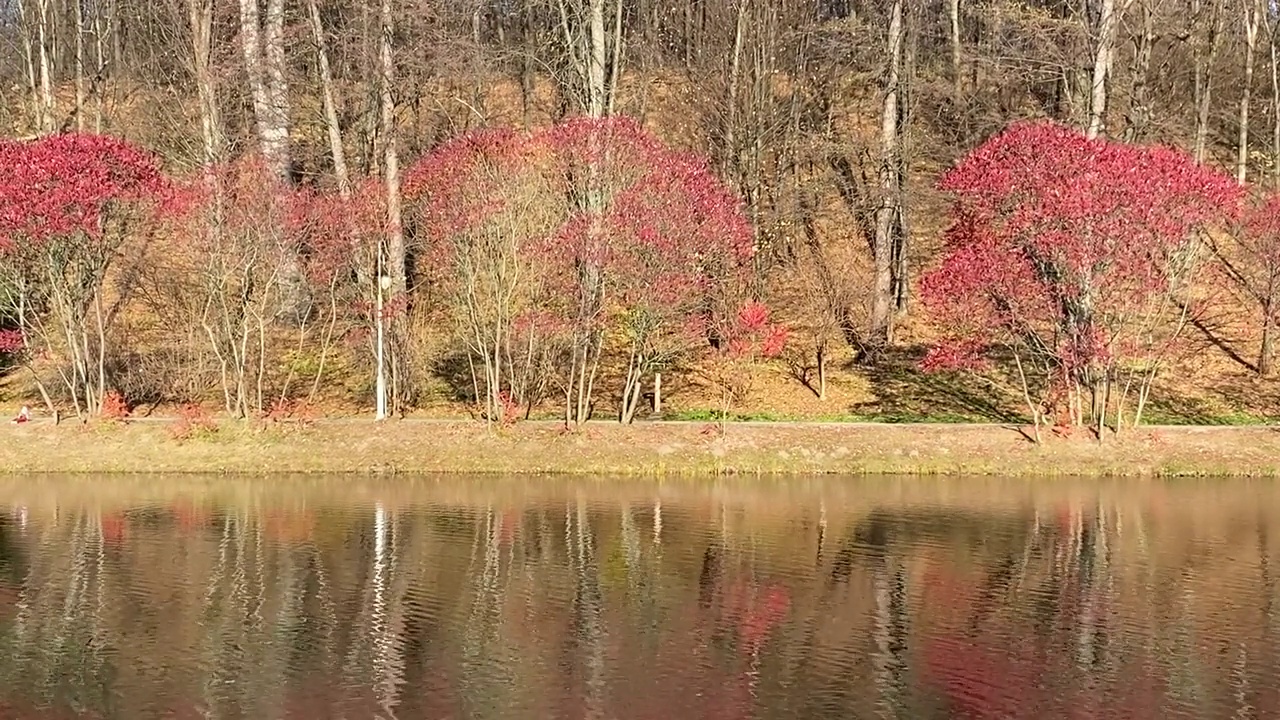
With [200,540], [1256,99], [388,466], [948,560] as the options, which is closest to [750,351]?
[388,466]

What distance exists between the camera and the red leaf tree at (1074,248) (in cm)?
3238

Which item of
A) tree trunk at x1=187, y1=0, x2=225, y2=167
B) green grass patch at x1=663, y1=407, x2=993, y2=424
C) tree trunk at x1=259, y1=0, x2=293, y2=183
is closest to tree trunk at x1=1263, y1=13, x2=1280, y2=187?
green grass patch at x1=663, y1=407, x2=993, y2=424

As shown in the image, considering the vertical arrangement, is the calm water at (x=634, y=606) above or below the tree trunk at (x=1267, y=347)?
below

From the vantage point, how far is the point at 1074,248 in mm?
32562

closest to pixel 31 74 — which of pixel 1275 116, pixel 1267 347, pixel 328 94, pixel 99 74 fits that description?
pixel 99 74

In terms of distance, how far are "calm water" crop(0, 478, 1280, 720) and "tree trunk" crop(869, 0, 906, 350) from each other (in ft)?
50.9

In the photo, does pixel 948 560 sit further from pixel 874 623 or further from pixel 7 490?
pixel 7 490

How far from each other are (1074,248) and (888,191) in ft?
35.5

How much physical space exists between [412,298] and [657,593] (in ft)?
86.0

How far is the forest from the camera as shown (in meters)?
33.3

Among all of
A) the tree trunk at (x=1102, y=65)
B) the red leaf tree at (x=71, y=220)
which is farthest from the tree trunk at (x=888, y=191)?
the red leaf tree at (x=71, y=220)

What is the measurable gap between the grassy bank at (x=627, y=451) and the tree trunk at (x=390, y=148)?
20.3 feet

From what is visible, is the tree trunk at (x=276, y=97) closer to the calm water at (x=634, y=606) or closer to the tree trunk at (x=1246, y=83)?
the calm water at (x=634, y=606)

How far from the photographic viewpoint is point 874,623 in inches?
659
